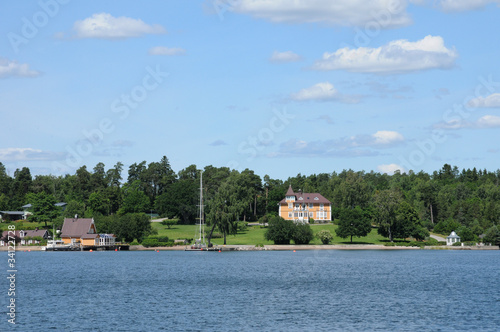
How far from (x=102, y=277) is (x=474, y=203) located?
106 metres

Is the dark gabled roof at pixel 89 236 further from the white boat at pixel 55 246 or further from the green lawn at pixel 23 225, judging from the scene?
the green lawn at pixel 23 225

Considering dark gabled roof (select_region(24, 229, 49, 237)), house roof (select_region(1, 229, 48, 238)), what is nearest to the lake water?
house roof (select_region(1, 229, 48, 238))

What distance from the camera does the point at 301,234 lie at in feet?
392

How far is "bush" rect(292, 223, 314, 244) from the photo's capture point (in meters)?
120

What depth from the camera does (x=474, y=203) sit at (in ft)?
489

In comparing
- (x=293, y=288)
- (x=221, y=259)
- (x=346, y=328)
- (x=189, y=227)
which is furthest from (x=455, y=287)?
(x=189, y=227)

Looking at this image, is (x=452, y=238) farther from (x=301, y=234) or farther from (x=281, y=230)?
(x=281, y=230)

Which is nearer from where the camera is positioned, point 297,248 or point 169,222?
point 297,248

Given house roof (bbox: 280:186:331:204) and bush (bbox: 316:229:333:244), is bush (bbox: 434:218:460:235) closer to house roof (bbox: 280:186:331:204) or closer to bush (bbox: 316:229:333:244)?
house roof (bbox: 280:186:331:204)

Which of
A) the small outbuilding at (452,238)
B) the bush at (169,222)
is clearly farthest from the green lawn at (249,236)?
the small outbuilding at (452,238)

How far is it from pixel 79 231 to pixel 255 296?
84.5m

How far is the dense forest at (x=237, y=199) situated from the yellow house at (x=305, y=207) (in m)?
3.06

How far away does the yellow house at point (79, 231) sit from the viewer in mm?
129000

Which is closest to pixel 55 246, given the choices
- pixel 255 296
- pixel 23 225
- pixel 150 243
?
pixel 150 243
